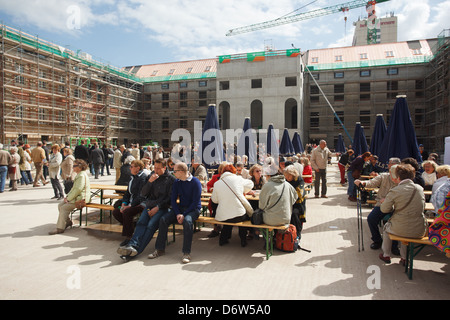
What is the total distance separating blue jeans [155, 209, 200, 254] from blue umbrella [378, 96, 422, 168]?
445 centimetres

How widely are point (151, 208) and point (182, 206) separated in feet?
2.10

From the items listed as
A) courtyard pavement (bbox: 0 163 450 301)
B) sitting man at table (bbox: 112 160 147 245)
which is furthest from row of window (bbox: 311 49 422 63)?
sitting man at table (bbox: 112 160 147 245)

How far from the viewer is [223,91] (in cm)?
3978

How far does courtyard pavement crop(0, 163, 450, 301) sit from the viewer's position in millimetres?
3488

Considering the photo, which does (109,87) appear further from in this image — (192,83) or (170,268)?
(170,268)

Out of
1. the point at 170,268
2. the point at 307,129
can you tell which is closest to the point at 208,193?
the point at 170,268

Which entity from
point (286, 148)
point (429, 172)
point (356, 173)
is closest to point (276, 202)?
point (429, 172)

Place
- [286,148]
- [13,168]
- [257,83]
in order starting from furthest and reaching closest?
[257,83]
[286,148]
[13,168]

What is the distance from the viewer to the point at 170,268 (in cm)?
424

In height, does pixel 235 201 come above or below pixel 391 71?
below

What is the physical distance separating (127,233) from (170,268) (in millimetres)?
1669

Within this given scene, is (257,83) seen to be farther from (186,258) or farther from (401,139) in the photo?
(186,258)

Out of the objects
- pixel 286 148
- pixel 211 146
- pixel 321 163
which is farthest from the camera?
pixel 286 148
